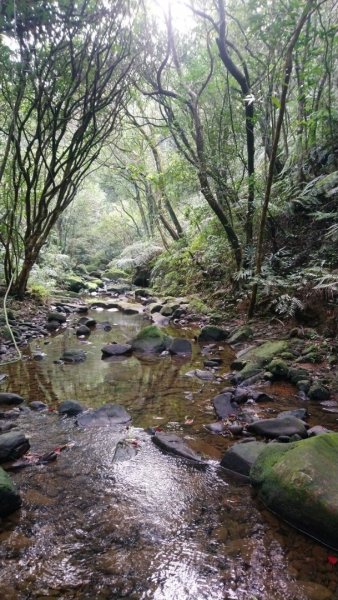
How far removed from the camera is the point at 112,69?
348 inches

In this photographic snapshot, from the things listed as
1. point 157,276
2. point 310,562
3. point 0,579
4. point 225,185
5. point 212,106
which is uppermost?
point 212,106

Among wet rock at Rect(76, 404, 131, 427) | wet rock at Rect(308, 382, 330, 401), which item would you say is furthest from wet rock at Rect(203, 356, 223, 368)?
wet rock at Rect(76, 404, 131, 427)

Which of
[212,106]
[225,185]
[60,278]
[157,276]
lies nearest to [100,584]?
[225,185]

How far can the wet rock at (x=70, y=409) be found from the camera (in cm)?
433

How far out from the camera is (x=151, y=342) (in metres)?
7.49

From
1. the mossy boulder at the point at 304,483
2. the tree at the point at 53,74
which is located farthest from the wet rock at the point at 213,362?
the tree at the point at 53,74

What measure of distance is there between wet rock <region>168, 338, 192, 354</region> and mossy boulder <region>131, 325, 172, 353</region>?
0.19m

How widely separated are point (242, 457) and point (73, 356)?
4208 millimetres

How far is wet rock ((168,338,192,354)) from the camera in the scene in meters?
7.26

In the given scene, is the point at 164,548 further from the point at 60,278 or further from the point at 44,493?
the point at 60,278

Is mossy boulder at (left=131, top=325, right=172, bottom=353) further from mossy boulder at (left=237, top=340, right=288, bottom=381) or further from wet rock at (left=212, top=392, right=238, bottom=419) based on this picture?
wet rock at (left=212, top=392, right=238, bottom=419)

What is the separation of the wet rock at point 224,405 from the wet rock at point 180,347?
8.54 ft

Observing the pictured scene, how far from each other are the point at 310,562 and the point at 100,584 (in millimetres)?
1204

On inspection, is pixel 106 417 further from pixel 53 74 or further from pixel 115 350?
A: pixel 53 74
